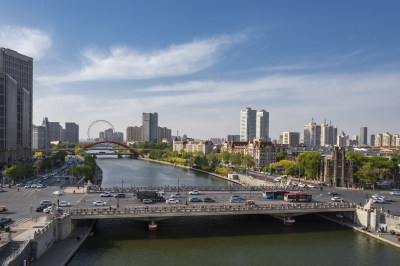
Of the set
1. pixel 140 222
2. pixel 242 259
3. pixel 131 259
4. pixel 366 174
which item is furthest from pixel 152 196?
pixel 366 174

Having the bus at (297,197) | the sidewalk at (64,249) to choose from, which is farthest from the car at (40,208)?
the bus at (297,197)

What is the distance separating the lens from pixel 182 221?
1719 inches

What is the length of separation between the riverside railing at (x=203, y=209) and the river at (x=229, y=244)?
2649 millimetres

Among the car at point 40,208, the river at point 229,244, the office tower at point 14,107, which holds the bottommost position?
the river at point 229,244

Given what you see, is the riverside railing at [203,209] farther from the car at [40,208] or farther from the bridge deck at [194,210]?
the car at [40,208]

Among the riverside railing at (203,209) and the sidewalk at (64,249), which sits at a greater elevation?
the riverside railing at (203,209)

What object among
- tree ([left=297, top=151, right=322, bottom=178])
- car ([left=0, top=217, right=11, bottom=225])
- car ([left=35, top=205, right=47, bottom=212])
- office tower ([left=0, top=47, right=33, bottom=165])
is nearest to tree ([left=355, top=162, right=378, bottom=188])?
tree ([left=297, top=151, right=322, bottom=178])

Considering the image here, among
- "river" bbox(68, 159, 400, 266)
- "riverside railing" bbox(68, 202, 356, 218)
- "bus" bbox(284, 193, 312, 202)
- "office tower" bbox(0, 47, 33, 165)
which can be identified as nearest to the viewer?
"river" bbox(68, 159, 400, 266)

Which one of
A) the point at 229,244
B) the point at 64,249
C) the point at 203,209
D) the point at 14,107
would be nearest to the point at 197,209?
the point at 203,209

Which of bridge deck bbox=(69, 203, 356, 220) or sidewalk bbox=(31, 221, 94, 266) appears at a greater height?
bridge deck bbox=(69, 203, 356, 220)

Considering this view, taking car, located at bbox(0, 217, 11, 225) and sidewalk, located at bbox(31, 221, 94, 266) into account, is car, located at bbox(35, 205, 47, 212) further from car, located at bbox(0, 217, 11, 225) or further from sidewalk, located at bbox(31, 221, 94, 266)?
sidewalk, located at bbox(31, 221, 94, 266)

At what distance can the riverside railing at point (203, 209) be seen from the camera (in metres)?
36.4

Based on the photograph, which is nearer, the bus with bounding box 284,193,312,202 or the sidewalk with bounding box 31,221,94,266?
the sidewalk with bounding box 31,221,94,266

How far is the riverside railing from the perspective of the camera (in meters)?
36.4
